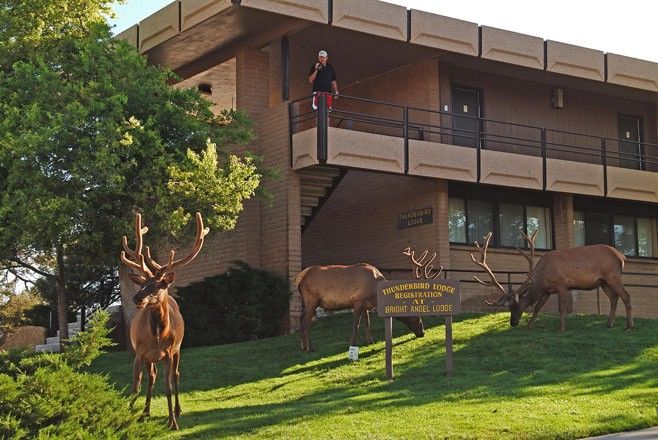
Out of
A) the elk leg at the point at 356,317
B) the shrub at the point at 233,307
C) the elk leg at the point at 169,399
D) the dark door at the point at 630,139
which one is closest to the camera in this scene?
the elk leg at the point at 169,399

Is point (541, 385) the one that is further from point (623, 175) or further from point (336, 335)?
point (623, 175)

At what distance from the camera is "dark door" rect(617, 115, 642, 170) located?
3356 cm

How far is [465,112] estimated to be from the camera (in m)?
30.5

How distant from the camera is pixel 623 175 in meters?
30.9

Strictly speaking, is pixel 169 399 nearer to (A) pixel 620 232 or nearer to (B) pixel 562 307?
(B) pixel 562 307

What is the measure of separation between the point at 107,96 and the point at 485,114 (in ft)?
41.0

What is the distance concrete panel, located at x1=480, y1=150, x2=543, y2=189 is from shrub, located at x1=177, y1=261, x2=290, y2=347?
6.67m

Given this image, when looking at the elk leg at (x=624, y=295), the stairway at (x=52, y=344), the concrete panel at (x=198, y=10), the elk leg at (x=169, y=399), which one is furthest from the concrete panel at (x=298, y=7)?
the elk leg at (x=169, y=399)

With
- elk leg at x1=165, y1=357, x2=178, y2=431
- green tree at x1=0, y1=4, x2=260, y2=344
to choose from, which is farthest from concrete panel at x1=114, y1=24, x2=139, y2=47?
elk leg at x1=165, y1=357, x2=178, y2=431

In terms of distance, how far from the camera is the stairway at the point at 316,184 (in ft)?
86.0

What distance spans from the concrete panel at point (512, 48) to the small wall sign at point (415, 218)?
4.54 metres

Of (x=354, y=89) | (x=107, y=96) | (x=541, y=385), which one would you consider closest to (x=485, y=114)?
(x=354, y=89)

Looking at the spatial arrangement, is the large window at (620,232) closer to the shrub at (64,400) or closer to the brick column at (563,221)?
the brick column at (563,221)

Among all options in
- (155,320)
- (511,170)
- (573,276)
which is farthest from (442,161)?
(155,320)
